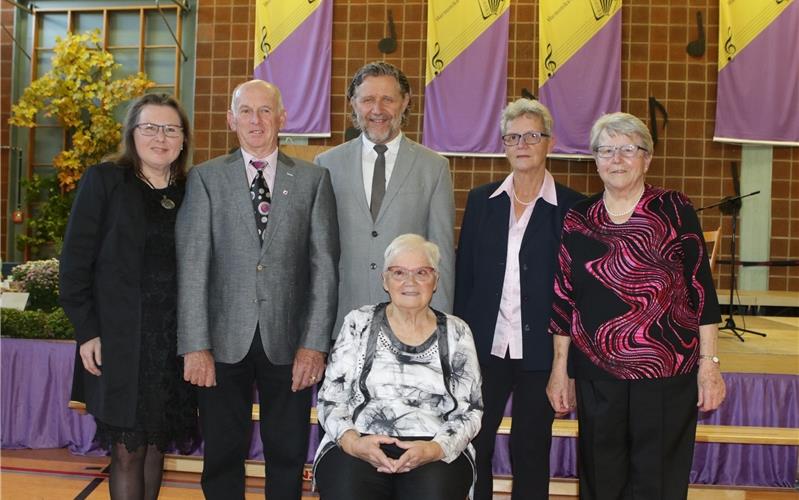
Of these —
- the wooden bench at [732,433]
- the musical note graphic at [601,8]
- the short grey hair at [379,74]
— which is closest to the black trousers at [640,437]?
the wooden bench at [732,433]

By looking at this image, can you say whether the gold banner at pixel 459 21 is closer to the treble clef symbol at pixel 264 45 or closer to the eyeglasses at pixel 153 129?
the treble clef symbol at pixel 264 45

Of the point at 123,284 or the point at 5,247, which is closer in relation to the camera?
A: the point at 123,284

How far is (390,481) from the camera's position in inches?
87.4

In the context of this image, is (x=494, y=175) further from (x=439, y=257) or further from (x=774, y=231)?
(x=439, y=257)

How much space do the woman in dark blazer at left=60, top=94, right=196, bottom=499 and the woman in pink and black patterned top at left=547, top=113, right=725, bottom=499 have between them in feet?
4.51

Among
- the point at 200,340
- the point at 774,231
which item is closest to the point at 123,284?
the point at 200,340

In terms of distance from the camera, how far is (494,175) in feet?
27.2

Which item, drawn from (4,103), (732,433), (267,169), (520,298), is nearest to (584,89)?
(732,433)

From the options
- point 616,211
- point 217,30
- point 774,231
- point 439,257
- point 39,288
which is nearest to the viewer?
point 616,211

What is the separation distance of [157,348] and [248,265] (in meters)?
0.41

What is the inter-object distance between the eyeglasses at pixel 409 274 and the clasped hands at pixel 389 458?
50cm

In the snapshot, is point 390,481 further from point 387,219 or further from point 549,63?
point 549,63

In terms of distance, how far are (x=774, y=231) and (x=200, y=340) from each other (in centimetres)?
768

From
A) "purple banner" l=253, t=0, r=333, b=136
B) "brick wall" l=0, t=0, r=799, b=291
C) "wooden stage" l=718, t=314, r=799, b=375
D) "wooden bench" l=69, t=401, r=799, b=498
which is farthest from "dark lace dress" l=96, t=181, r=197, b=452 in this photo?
"brick wall" l=0, t=0, r=799, b=291
